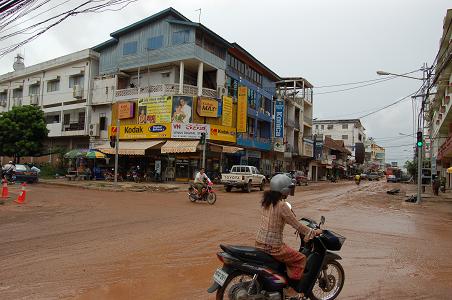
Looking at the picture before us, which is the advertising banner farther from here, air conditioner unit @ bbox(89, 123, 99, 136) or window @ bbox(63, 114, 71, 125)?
window @ bbox(63, 114, 71, 125)

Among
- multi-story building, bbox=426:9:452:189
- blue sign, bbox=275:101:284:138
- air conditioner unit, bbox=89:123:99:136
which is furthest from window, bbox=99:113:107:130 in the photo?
multi-story building, bbox=426:9:452:189

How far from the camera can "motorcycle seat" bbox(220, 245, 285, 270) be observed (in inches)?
173

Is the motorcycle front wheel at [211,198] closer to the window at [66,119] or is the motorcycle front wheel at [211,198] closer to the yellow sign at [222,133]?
the yellow sign at [222,133]

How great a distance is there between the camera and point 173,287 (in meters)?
5.52

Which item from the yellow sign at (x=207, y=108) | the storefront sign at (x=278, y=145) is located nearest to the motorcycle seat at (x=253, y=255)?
the yellow sign at (x=207, y=108)

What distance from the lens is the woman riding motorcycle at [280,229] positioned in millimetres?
4504

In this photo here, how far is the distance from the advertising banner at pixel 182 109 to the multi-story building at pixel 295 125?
15.9 metres

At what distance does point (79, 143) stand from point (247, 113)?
17.2 metres

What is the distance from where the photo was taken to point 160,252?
765cm

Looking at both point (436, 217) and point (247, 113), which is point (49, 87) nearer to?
point (247, 113)

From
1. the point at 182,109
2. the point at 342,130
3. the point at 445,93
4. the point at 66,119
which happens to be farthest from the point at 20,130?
the point at 342,130

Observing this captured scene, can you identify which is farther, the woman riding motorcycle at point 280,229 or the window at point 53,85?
the window at point 53,85

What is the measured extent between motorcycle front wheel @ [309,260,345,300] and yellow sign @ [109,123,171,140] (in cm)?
2657

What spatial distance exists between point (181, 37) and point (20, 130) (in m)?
15.8
